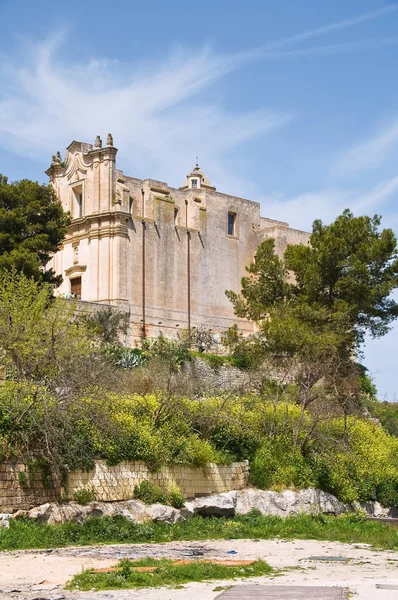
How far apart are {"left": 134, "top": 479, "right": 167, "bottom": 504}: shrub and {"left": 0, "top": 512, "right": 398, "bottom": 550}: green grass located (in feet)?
2.56

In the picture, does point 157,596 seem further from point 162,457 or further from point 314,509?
point 314,509

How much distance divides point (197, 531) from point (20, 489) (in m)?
3.88

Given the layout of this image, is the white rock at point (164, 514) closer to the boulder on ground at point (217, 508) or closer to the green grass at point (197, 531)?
the boulder on ground at point (217, 508)

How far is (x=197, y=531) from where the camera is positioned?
1886 cm

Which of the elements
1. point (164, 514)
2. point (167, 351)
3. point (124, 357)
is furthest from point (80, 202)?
point (164, 514)

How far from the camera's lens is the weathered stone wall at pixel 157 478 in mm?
19078

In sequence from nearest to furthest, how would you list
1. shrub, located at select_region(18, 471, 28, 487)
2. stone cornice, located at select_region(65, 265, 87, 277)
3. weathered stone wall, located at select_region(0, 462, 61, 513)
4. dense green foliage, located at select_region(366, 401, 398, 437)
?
1. weathered stone wall, located at select_region(0, 462, 61, 513)
2. shrub, located at select_region(18, 471, 28, 487)
3. dense green foliage, located at select_region(366, 401, 398, 437)
4. stone cornice, located at select_region(65, 265, 87, 277)

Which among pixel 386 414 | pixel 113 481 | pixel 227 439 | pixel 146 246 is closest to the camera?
pixel 113 481

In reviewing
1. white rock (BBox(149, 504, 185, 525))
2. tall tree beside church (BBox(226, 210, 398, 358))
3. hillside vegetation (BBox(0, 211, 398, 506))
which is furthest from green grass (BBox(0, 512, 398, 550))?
tall tree beside church (BBox(226, 210, 398, 358))

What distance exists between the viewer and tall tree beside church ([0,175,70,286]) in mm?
34500

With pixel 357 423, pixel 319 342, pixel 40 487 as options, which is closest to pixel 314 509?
pixel 357 423

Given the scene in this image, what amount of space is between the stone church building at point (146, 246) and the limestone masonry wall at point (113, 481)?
20625mm

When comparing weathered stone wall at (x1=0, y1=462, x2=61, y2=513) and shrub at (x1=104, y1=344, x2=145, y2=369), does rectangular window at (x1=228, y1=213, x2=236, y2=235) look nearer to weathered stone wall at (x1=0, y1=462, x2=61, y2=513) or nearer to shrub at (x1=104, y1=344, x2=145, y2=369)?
shrub at (x1=104, y1=344, x2=145, y2=369)

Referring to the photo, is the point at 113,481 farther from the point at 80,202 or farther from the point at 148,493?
the point at 80,202
